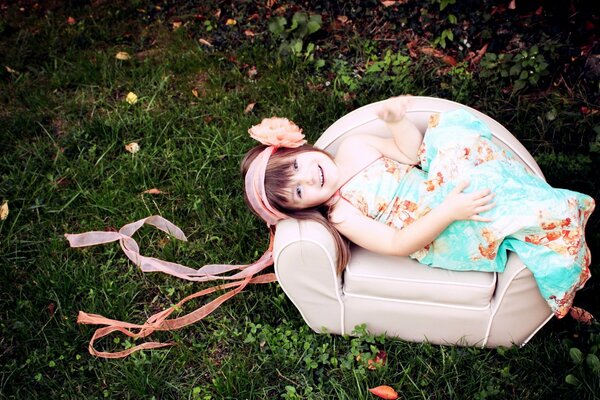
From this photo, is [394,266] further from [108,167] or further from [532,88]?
[108,167]

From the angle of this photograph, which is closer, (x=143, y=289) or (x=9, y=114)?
(x=143, y=289)

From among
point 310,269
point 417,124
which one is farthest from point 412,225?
point 417,124

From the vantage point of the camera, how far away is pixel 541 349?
8.34ft

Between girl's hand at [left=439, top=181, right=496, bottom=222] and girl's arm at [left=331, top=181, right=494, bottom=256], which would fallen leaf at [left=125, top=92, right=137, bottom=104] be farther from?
girl's hand at [left=439, top=181, right=496, bottom=222]

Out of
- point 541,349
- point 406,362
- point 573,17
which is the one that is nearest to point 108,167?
point 406,362

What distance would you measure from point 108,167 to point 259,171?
4.96 ft

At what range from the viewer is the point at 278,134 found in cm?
257

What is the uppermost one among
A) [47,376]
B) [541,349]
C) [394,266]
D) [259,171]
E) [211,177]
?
[259,171]

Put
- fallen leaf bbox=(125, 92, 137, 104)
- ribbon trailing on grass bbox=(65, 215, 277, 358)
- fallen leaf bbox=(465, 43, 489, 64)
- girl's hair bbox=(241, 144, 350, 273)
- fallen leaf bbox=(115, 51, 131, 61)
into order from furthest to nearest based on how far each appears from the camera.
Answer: fallen leaf bbox=(115, 51, 131, 61) → fallen leaf bbox=(125, 92, 137, 104) → fallen leaf bbox=(465, 43, 489, 64) → ribbon trailing on grass bbox=(65, 215, 277, 358) → girl's hair bbox=(241, 144, 350, 273)

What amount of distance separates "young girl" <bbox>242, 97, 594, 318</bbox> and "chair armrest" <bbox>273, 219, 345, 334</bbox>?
81 mm

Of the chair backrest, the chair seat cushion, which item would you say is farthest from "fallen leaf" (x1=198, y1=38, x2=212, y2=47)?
the chair seat cushion

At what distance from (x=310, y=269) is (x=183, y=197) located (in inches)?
50.1

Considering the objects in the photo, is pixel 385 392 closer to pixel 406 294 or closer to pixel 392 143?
pixel 406 294

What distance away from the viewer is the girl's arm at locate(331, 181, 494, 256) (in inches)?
92.0
